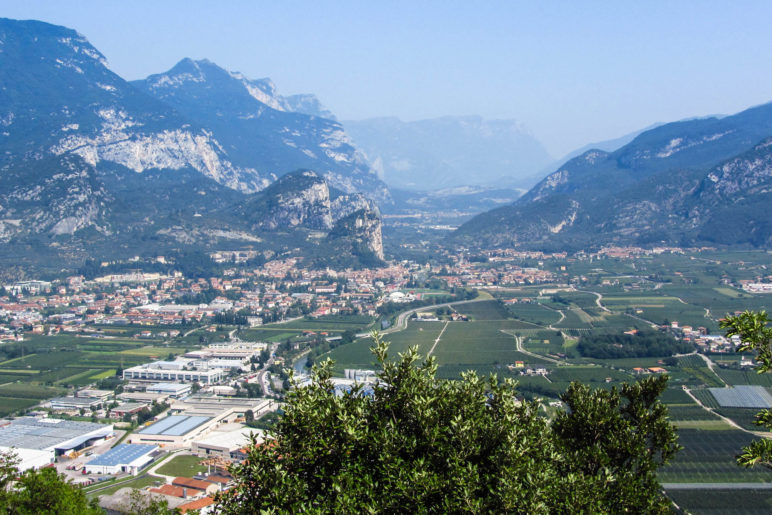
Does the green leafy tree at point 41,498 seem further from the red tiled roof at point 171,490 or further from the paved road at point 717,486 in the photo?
the paved road at point 717,486

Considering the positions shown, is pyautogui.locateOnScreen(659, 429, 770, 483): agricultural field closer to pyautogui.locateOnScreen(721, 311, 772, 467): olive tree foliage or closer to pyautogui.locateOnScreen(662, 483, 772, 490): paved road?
pyautogui.locateOnScreen(662, 483, 772, 490): paved road

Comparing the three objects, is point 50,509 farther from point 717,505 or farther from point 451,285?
point 451,285

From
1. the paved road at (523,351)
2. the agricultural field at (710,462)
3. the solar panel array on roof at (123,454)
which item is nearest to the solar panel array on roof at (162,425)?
the solar panel array on roof at (123,454)

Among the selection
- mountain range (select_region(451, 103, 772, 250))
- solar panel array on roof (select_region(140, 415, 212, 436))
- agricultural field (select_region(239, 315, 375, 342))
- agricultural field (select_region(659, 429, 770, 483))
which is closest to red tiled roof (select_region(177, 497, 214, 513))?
solar panel array on roof (select_region(140, 415, 212, 436))

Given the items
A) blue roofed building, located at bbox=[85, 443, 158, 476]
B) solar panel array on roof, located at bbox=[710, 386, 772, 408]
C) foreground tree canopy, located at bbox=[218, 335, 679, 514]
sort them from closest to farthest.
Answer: foreground tree canopy, located at bbox=[218, 335, 679, 514] < blue roofed building, located at bbox=[85, 443, 158, 476] < solar panel array on roof, located at bbox=[710, 386, 772, 408]

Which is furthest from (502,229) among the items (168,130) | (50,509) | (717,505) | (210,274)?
(50,509)

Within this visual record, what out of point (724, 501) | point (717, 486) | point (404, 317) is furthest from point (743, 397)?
point (404, 317)
